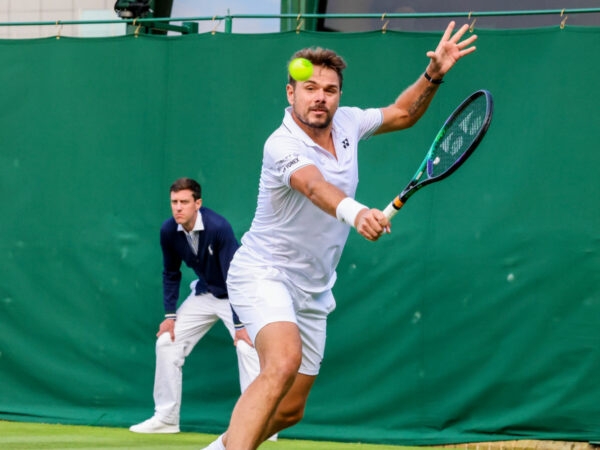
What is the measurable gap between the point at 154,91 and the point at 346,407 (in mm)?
2295

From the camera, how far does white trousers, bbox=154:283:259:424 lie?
6.91 meters

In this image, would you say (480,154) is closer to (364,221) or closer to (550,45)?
(550,45)

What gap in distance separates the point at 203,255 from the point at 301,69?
8.09 feet

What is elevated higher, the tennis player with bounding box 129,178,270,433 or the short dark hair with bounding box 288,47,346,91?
the short dark hair with bounding box 288,47,346,91

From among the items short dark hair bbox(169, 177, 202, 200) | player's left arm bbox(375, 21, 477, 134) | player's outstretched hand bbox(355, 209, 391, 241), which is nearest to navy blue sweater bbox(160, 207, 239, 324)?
short dark hair bbox(169, 177, 202, 200)

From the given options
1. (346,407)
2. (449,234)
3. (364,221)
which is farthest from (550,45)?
(364,221)

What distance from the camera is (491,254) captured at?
21.2 feet

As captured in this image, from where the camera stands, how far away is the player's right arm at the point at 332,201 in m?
3.86

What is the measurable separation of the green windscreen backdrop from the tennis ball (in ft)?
7.00

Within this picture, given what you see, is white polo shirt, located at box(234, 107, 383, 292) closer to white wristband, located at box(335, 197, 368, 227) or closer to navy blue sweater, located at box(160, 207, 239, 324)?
white wristband, located at box(335, 197, 368, 227)

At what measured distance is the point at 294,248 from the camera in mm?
4586

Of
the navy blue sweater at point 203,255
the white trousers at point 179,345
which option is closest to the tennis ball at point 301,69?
the navy blue sweater at point 203,255

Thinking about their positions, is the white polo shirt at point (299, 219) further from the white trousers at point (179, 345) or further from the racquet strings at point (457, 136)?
the white trousers at point (179, 345)

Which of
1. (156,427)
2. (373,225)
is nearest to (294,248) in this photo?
(373,225)
